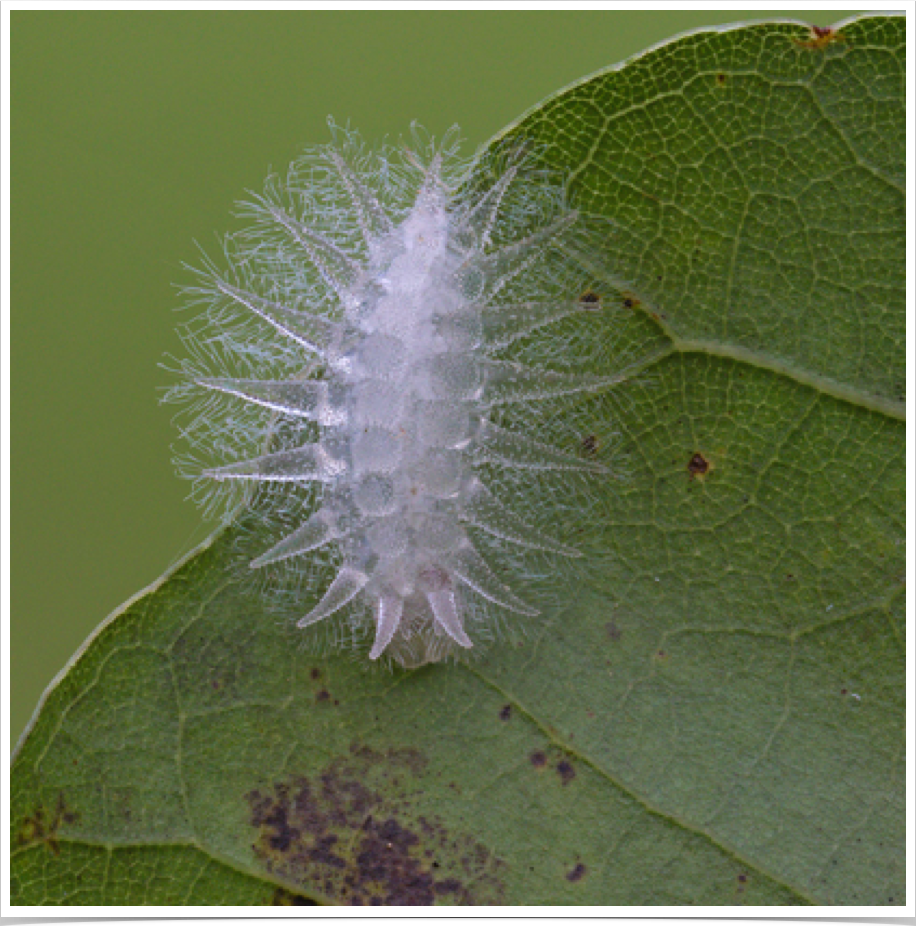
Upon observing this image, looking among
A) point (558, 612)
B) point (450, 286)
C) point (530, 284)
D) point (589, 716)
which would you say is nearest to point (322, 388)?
point (450, 286)

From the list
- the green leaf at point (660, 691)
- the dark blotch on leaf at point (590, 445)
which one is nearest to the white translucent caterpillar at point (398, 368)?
the dark blotch on leaf at point (590, 445)

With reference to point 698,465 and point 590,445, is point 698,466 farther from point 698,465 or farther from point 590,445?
point 590,445

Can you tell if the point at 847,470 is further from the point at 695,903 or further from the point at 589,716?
the point at 695,903

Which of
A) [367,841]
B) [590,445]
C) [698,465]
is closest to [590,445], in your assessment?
[590,445]

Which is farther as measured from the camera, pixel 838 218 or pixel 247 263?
pixel 247 263

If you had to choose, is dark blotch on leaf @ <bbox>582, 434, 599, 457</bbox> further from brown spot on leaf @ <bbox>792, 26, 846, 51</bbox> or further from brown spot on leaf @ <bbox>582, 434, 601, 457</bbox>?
brown spot on leaf @ <bbox>792, 26, 846, 51</bbox>

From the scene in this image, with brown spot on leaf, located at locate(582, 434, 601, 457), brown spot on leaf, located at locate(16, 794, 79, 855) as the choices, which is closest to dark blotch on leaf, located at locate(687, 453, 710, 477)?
brown spot on leaf, located at locate(582, 434, 601, 457)
